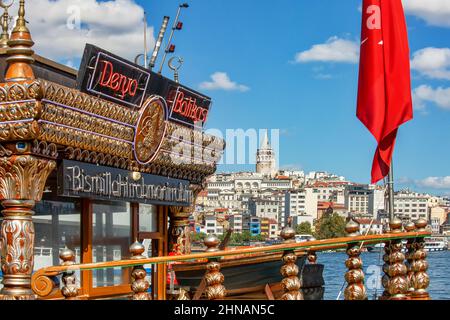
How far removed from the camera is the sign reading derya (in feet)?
28.2

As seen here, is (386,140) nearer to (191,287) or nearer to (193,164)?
(191,287)

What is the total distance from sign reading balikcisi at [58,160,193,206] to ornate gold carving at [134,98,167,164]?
0.27m

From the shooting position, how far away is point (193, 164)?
11.7m

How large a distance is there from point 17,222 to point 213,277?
2.23 m

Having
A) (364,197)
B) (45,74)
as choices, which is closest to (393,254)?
(45,74)

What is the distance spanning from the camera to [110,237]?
9.89 m

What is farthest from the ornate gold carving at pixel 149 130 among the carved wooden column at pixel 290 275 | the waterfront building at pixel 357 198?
the waterfront building at pixel 357 198

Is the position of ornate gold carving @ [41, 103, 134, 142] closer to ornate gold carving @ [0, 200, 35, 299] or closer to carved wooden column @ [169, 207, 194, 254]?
ornate gold carving @ [0, 200, 35, 299]

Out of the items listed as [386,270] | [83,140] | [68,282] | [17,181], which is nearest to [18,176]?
[17,181]

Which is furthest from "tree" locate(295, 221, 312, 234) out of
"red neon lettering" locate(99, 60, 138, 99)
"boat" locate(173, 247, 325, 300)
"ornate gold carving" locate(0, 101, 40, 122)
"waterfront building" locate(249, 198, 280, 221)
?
"ornate gold carving" locate(0, 101, 40, 122)

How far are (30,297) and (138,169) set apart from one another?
2.62m

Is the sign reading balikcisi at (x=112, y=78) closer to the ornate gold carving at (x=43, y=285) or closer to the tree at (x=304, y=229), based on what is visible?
the ornate gold carving at (x=43, y=285)

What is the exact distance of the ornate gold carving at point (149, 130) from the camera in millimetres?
9695

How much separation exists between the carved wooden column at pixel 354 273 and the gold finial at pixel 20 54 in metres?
3.36
